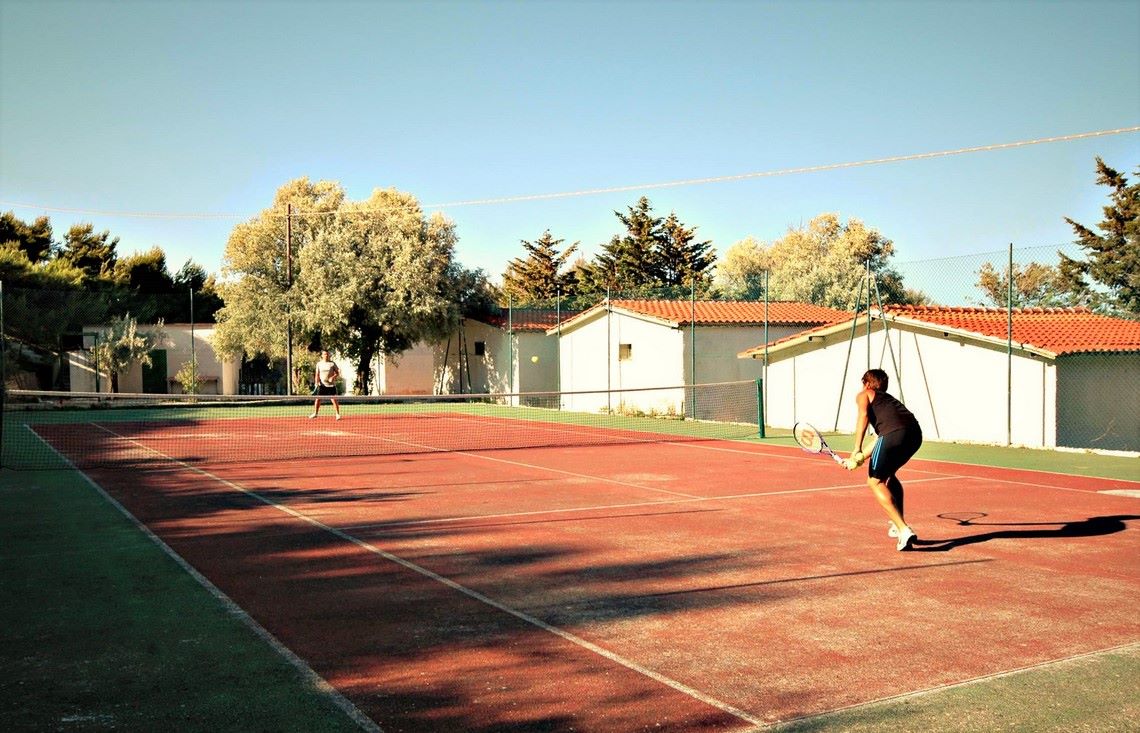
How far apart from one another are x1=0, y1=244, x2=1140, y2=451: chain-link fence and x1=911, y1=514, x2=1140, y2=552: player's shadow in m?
9.29

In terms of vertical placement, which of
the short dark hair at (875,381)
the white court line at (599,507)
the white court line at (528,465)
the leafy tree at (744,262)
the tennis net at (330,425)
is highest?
the leafy tree at (744,262)

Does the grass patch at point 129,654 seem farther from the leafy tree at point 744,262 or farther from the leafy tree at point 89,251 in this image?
the leafy tree at point 744,262

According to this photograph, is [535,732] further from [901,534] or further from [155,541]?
[155,541]

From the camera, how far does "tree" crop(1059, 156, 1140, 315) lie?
86.8 feet

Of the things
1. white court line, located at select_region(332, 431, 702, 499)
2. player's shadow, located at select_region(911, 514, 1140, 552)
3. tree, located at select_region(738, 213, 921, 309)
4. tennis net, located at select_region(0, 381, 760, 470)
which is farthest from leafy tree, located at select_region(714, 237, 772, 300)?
player's shadow, located at select_region(911, 514, 1140, 552)

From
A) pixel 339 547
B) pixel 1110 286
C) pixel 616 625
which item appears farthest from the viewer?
pixel 1110 286

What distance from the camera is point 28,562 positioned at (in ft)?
28.2

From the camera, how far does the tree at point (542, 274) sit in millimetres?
72812

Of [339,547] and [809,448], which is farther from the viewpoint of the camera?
[809,448]

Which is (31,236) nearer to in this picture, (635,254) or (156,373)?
(156,373)

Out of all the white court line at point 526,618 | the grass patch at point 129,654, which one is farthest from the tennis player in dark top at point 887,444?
the grass patch at point 129,654

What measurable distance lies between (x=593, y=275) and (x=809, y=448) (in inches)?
2317

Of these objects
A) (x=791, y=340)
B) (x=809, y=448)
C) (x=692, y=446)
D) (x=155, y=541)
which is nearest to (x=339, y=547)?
(x=155, y=541)

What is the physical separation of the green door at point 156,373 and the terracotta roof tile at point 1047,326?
100 ft
